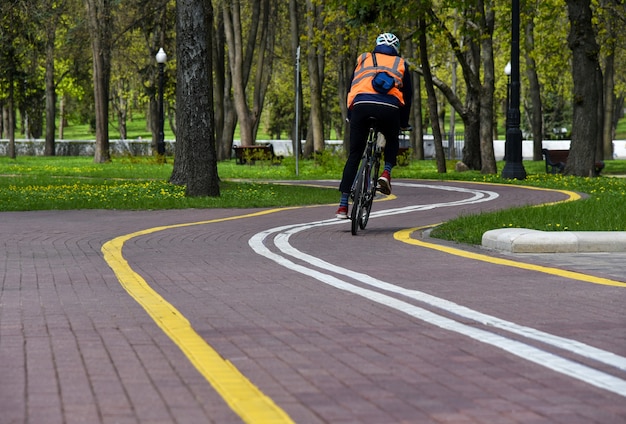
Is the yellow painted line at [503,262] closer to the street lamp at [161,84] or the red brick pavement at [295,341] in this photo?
the red brick pavement at [295,341]

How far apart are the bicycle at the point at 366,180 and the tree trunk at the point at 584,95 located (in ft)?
59.6

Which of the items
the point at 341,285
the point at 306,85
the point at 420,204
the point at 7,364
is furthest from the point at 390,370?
the point at 306,85

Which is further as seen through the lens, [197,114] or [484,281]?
[197,114]

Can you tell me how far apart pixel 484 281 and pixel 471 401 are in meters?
4.29

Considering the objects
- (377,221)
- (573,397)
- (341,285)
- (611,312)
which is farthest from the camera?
(377,221)

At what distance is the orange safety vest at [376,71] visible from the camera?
12836mm

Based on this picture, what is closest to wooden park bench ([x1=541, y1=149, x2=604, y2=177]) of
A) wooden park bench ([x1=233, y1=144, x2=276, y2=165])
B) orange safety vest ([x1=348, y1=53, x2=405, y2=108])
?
wooden park bench ([x1=233, y1=144, x2=276, y2=165])

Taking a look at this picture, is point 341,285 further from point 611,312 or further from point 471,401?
→ point 471,401

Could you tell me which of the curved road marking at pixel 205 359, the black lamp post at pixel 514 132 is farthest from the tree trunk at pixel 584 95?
the curved road marking at pixel 205 359

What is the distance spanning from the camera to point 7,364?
557 centimetres

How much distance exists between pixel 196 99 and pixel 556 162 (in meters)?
17.4

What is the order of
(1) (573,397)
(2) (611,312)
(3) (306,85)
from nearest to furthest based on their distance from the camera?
(1) (573,397)
(2) (611,312)
(3) (306,85)

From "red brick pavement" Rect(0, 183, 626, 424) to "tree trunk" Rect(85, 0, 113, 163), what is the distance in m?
34.6

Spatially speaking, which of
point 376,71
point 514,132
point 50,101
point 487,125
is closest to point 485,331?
point 376,71
